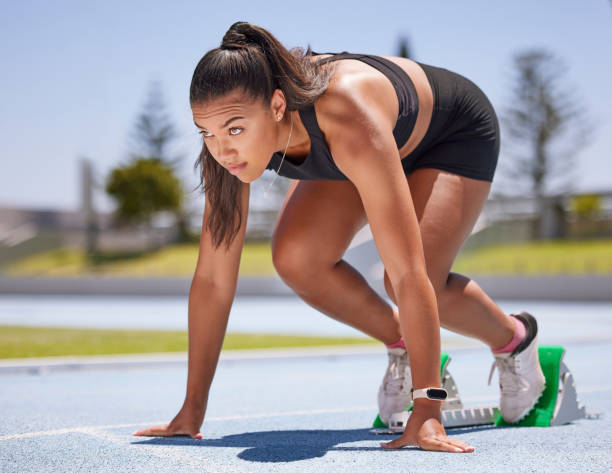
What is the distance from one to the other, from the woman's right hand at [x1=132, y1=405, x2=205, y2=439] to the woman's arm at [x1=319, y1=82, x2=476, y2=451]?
88 cm

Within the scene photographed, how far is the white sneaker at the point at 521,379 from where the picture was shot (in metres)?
3.57

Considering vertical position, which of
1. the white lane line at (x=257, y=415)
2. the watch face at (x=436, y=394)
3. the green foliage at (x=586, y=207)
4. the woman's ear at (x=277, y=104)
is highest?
the green foliage at (x=586, y=207)

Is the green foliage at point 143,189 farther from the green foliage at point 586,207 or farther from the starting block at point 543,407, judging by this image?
the starting block at point 543,407

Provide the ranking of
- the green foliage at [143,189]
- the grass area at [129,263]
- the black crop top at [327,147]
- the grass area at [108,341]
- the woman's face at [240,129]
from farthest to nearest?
1. the green foliage at [143,189]
2. the grass area at [129,263]
3. the grass area at [108,341]
4. the black crop top at [327,147]
5. the woman's face at [240,129]

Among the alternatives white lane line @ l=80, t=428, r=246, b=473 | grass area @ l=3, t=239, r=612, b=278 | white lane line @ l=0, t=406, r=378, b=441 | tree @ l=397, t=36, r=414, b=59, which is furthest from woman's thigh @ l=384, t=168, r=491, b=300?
tree @ l=397, t=36, r=414, b=59

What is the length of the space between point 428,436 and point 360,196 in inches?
44.1

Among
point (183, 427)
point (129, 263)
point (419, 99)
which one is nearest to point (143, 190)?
point (129, 263)

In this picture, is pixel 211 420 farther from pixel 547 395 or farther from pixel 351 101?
pixel 351 101

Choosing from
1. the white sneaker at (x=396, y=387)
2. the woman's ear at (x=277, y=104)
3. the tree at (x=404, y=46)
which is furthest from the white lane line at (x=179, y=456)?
the tree at (x=404, y=46)

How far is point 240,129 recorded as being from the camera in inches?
104

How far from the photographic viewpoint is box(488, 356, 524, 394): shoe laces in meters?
3.58

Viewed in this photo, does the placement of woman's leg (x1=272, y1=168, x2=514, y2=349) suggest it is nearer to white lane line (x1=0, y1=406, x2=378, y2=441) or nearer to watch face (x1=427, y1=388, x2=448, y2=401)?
watch face (x1=427, y1=388, x2=448, y2=401)

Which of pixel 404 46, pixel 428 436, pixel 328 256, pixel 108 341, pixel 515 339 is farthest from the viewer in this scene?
pixel 404 46

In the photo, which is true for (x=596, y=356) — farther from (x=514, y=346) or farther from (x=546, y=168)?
(x=546, y=168)
